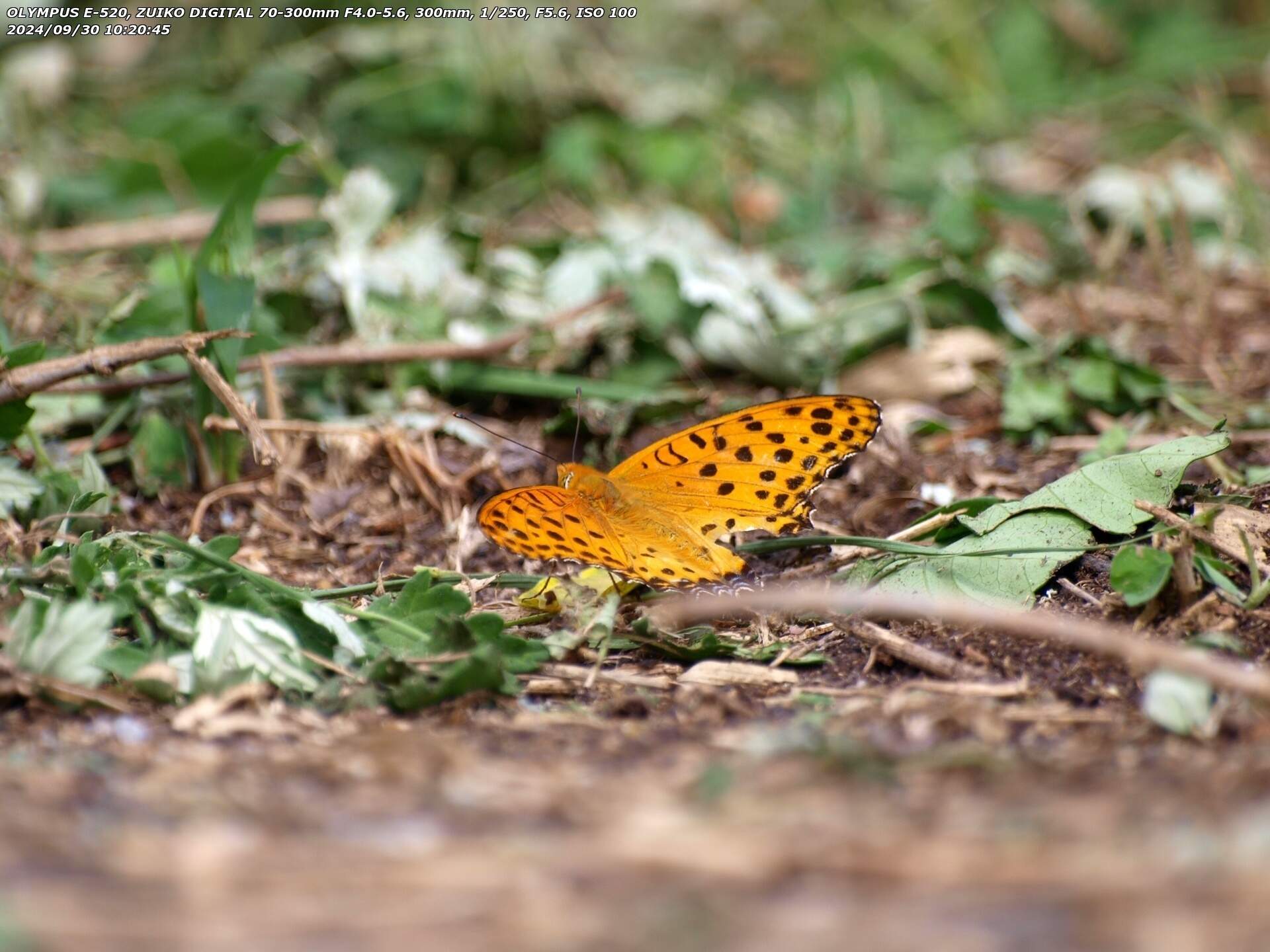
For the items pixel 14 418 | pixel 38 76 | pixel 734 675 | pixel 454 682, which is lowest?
pixel 734 675

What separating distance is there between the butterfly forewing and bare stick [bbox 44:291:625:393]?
0.76m

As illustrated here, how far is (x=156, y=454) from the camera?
2.64 metres

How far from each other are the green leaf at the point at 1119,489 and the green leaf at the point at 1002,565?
1.0 inches

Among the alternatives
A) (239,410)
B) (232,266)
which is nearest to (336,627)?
(239,410)

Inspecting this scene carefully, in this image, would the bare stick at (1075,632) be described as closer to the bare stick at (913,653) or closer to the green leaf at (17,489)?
the bare stick at (913,653)

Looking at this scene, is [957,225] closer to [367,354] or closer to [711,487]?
[711,487]

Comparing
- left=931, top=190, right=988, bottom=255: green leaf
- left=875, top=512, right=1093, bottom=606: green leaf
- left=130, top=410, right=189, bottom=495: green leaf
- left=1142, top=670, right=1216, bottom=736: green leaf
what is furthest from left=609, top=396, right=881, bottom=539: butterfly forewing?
left=931, top=190, right=988, bottom=255: green leaf

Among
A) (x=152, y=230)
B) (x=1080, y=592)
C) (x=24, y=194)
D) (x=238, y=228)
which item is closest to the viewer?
(x=1080, y=592)

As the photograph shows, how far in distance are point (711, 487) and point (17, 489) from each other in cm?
132

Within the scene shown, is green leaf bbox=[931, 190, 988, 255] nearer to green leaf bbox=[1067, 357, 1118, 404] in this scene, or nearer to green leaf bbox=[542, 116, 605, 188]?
green leaf bbox=[1067, 357, 1118, 404]

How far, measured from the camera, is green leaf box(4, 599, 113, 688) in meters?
1.66

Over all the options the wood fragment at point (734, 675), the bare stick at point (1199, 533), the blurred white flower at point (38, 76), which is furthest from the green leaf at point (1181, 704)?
the blurred white flower at point (38, 76)

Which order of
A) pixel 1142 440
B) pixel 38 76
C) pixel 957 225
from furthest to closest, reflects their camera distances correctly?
pixel 38 76
pixel 957 225
pixel 1142 440

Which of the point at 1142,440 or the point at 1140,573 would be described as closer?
the point at 1140,573
